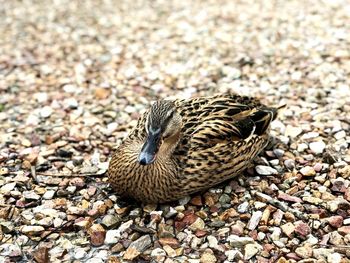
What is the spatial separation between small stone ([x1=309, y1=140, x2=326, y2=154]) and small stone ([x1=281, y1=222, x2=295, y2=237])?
92 centimetres

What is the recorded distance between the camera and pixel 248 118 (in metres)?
4.22

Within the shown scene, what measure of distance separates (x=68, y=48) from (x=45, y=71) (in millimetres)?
635

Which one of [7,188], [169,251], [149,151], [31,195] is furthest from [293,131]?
[7,188]

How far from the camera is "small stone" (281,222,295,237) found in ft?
12.0

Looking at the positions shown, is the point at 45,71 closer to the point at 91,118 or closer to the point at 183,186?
the point at 91,118

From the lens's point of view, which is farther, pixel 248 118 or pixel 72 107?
pixel 72 107

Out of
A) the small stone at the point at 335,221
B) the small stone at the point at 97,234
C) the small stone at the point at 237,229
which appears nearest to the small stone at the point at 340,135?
the small stone at the point at 335,221

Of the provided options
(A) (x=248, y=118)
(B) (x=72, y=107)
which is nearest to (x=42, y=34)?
(B) (x=72, y=107)

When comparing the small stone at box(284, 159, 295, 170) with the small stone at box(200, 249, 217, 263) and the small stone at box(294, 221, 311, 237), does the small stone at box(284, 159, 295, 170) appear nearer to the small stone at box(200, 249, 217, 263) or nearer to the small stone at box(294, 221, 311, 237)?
the small stone at box(294, 221, 311, 237)

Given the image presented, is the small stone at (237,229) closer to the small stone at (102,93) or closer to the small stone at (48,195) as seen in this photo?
the small stone at (48,195)

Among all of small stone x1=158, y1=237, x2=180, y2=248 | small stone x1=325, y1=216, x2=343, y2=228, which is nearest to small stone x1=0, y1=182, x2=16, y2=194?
small stone x1=158, y1=237, x2=180, y2=248

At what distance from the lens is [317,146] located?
14.7 ft

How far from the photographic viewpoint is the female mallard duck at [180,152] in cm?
373

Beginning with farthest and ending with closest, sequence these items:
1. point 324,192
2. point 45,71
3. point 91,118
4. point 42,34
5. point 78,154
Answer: point 42,34 < point 45,71 < point 91,118 < point 78,154 < point 324,192
